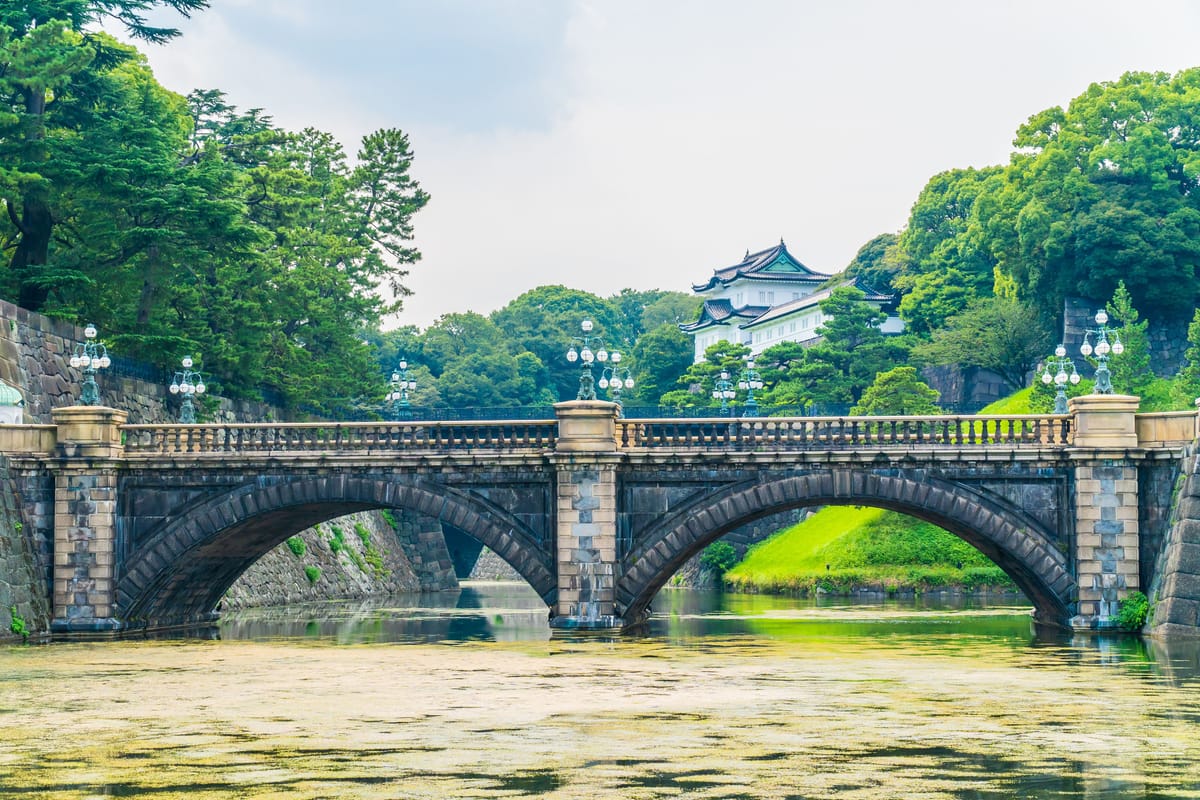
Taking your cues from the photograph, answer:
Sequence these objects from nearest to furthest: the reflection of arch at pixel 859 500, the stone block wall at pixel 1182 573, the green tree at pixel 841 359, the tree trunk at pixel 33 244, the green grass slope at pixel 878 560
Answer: the stone block wall at pixel 1182 573, the reflection of arch at pixel 859 500, the tree trunk at pixel 33 244, the green grass slope at pixel 878 560, the green tree at pixel 841 359

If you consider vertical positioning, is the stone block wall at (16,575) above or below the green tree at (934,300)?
below

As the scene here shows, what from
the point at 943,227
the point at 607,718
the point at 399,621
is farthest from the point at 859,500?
the point at 943,227

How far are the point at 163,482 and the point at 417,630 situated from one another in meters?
10.6

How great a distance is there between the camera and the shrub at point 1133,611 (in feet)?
135

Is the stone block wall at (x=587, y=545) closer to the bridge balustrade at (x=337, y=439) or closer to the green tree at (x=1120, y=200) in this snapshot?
the bridge balustrade at (x=337, y=439)

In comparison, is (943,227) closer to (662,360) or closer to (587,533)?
(662,360)

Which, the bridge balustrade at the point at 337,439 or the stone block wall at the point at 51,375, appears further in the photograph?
the stone block wall at the point at 51,375

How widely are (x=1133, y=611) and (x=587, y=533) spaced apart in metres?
14.3

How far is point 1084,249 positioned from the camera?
269 feet

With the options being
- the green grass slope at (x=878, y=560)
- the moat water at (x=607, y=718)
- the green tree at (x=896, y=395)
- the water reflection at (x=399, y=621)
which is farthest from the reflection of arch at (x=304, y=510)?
the green tree at (x=896, y=395)

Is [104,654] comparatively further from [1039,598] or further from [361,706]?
[1039,598]

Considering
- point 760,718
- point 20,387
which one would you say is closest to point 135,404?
point 20,387

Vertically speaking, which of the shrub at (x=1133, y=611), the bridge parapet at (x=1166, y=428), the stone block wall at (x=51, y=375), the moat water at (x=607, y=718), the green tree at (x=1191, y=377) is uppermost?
the green tree at (x=1191, y=377)

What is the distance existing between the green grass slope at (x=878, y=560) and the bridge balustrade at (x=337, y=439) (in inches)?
1275
